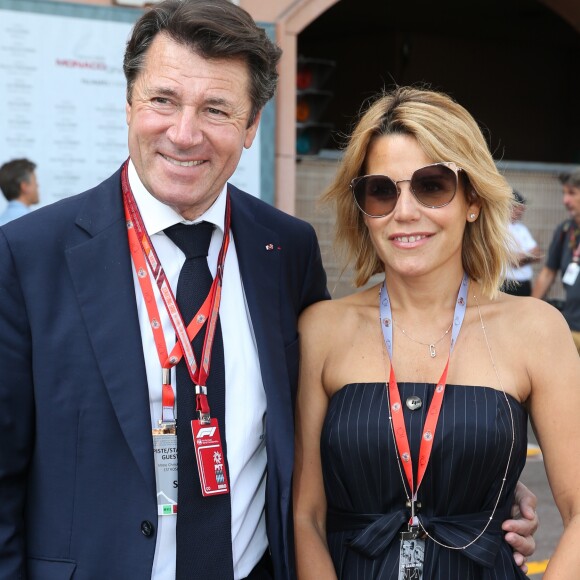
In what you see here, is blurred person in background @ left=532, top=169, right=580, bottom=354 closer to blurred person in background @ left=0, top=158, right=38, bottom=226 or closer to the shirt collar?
blurred person in background @ left=0, top=158, right=38, bottom=226

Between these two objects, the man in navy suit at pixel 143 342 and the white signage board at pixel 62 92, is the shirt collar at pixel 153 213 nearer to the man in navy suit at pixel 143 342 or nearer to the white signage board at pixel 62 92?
the man in navy suit at pixel 143 342

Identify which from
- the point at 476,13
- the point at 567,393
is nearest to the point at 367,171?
the point at 567,393

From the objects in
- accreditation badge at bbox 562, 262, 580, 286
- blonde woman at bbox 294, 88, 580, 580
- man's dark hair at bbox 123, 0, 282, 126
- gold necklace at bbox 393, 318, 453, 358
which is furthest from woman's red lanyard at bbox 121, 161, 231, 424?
accreditation badge at bbox 562, 262, 580, 286

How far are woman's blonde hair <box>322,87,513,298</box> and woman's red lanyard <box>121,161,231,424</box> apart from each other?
65cm

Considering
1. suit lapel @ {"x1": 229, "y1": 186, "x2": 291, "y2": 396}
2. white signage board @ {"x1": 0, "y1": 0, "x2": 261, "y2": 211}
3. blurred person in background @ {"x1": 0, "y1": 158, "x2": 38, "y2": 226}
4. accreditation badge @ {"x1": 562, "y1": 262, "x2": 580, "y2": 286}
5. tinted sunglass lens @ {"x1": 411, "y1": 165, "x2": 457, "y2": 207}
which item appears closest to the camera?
suit lapel @ {"x1": 229, "y1": 186, "x2": 291, "y2": 396}

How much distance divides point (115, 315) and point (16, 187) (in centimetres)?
508

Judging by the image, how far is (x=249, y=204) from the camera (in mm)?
2904

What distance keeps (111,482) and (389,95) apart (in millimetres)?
1427

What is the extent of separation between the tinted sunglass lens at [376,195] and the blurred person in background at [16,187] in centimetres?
469

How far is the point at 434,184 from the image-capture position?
2.74 metres

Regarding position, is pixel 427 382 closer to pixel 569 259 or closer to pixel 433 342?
pixel 433 342

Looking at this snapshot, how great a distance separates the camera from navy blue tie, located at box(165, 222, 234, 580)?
2.33 metres

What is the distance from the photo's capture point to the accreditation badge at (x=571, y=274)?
7.68m

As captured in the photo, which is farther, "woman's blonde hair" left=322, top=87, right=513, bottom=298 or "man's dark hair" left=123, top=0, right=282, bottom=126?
"woman's blonde hair" left=322, top=87, right=513, bottom=298
